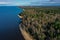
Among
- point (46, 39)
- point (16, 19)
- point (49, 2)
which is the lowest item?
point (16, 19)

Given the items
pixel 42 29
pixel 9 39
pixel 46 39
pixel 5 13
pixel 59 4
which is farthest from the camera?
pixel 5 13

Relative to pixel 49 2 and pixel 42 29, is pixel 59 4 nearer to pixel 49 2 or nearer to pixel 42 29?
pixel 49 2

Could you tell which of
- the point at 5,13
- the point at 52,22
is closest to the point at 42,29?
the point at 52,22

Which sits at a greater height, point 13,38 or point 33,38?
point 33,38

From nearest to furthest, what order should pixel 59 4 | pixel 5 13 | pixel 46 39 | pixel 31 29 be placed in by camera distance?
pixel 46 39, pixel 31 29, pixel 59 4, pixel 5 13

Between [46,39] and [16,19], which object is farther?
[16,19]

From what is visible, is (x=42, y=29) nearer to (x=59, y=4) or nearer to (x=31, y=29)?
(x=31, y=29)

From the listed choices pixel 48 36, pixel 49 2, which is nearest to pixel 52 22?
pixel 48 36
